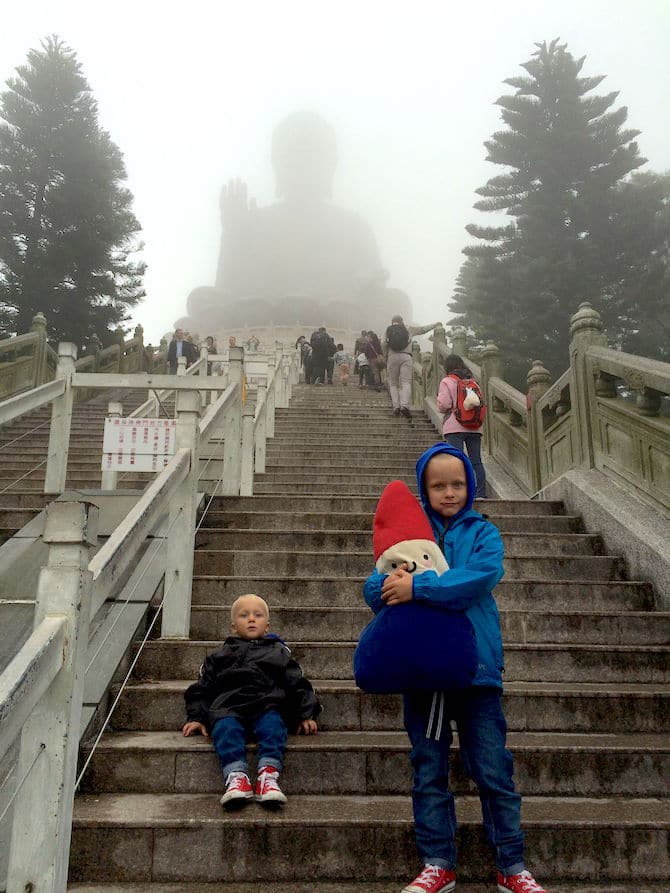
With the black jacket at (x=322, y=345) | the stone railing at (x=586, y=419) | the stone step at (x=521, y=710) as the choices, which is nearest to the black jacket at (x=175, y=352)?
the black jacket at (x=322, y=345)

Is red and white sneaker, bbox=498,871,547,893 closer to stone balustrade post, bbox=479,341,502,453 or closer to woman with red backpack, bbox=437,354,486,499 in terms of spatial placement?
woman with red backpack, bbox=437,354,486,499

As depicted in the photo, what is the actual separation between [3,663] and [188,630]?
0.94 metres

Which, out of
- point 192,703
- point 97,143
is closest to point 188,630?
point 192,703

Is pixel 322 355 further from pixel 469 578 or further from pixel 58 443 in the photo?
pixel 469 578

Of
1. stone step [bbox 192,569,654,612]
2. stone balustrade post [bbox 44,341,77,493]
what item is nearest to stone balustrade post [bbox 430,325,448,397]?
stone balustrade post [bbox 44,341,77,493]

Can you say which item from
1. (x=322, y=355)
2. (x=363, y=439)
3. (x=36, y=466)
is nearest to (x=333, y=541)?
(x=36, y=466)

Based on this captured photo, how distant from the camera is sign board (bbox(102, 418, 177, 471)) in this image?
563cm

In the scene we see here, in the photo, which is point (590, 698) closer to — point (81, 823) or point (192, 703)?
point (192, 703)

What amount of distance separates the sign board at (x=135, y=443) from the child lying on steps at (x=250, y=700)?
9.21 feet

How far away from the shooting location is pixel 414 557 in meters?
2.21

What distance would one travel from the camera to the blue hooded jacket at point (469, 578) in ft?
6.99

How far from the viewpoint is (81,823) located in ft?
7.75

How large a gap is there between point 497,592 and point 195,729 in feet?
6.91

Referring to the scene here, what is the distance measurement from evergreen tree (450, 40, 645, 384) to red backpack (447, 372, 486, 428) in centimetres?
1400
